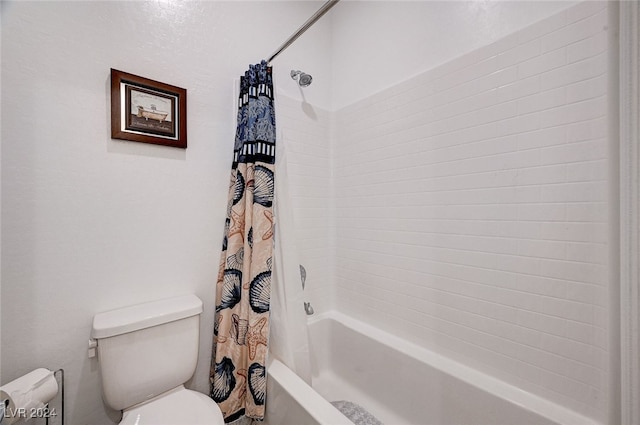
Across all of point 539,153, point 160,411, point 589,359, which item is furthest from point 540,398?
point 160,411

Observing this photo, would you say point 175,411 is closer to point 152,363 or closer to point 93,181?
point 152,363

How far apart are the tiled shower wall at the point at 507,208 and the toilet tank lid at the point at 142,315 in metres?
1.10

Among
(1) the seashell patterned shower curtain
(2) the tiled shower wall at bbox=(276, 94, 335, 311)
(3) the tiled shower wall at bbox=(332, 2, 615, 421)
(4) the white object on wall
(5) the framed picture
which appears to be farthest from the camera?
(2) the tiled shower wall at bbox=(276, 94, 335, 311)

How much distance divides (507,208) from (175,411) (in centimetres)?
161

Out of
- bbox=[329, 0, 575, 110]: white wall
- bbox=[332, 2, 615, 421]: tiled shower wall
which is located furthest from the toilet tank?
bbox=[329, 0, 575, 110]: white wall

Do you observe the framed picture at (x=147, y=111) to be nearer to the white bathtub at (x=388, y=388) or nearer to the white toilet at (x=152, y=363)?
the white toilet at (x=152, y=363)

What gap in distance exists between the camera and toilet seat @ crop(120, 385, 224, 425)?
1.02 meters

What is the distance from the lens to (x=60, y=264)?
1.08 meters

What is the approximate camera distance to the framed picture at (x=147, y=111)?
3.87 feet

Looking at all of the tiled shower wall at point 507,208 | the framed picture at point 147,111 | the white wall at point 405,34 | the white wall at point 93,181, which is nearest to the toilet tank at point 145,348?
the white wall at point 93,181

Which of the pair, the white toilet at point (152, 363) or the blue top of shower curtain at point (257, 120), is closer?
the white toilet at point (152, 363)

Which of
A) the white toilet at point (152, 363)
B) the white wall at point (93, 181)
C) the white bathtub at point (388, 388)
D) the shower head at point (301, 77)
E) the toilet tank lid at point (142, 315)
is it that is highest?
the shower head at point (301, 77)

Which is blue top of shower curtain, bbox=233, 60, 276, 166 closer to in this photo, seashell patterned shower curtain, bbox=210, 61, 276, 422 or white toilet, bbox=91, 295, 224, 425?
seashell patterned shower curtain, bbox=210, 61, 276, 422

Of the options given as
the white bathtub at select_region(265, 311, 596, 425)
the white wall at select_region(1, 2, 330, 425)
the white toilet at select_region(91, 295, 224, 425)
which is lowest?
the white bathtub at select_region(265, 311, 596, 425)
